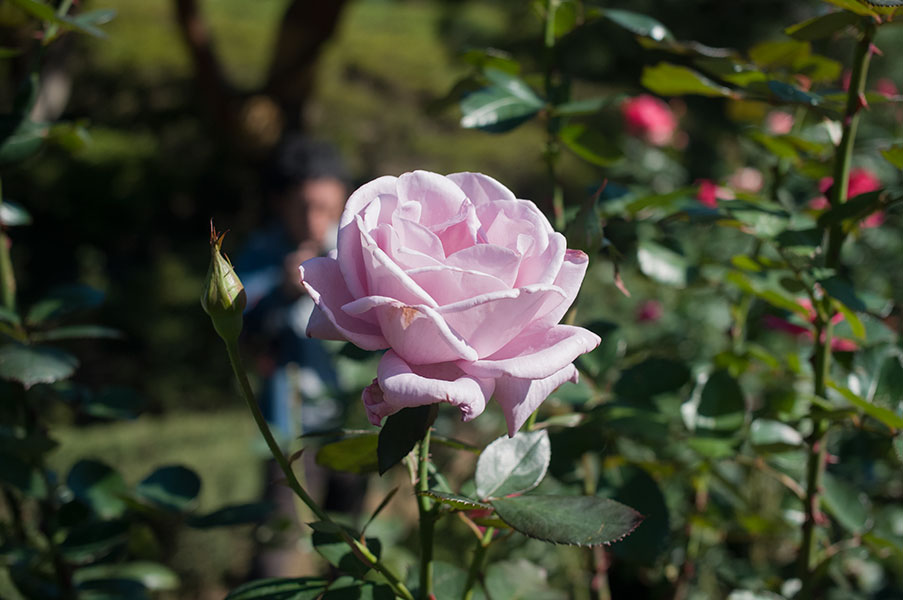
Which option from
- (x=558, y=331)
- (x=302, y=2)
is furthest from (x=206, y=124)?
(x=558, y=331)

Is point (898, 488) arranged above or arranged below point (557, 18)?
below

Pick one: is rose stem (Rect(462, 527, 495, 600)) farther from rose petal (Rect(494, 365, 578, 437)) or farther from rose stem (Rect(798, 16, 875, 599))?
rose stem (Rect(798, 16, 875, 599))

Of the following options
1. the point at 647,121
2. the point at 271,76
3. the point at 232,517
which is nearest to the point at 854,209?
the point at 232,517

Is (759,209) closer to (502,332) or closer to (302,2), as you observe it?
(502,332)

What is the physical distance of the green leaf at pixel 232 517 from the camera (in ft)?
1.53

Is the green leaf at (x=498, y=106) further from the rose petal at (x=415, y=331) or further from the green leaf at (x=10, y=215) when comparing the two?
the green leaf at (x=10, y=215)

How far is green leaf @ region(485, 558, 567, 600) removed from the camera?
1.48 feet

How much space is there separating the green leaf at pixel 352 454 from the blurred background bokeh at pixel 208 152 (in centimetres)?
110

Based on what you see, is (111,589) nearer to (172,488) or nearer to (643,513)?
(172,488)

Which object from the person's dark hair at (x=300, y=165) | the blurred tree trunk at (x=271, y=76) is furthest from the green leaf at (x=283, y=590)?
the blurred tree trunk at (x=271, y=76)

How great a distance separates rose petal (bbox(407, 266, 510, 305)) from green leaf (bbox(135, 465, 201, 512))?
1.04 ft

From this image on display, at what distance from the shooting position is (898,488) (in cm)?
80

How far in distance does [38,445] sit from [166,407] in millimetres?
2593

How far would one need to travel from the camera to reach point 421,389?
0.86 feet
